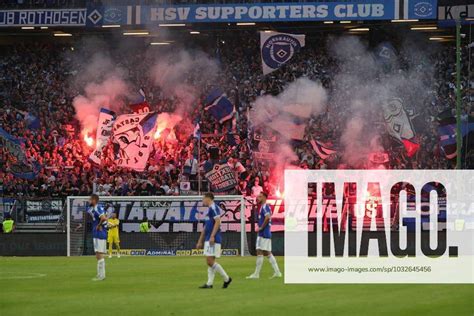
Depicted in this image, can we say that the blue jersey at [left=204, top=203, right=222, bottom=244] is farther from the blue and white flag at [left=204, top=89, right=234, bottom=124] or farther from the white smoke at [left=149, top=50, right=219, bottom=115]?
the white smoke at [left=149, top=50, right=219, bottom=115]

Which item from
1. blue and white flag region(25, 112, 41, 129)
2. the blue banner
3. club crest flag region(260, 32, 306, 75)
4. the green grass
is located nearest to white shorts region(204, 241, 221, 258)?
the green grass

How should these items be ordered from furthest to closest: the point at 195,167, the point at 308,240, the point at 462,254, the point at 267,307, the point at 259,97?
the point at 259,97 < the point at 195,167 < the point at 308,240 < the point at 462,254 < the point at 267,307

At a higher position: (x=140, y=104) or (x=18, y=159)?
(x=140, y=104)

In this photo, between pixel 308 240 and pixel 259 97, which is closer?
pixel 308 240

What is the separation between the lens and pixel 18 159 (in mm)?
46125

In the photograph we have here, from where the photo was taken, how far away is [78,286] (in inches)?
875

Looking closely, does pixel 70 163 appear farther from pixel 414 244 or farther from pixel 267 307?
pixel 267 307

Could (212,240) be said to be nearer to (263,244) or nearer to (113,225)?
(263,244)

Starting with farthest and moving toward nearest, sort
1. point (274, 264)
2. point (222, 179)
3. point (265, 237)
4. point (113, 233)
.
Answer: point (222, 179) < point (113, 233) < point (265, 237) < point (274, 264)

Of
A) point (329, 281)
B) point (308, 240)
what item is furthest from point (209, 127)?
point (329, 281)

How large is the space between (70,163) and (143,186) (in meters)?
4.32

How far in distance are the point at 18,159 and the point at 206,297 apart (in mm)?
29065

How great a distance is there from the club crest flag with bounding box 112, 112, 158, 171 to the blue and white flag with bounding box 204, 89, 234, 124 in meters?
2.77

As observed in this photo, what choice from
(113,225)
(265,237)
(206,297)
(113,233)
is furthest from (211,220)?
(113,233)
